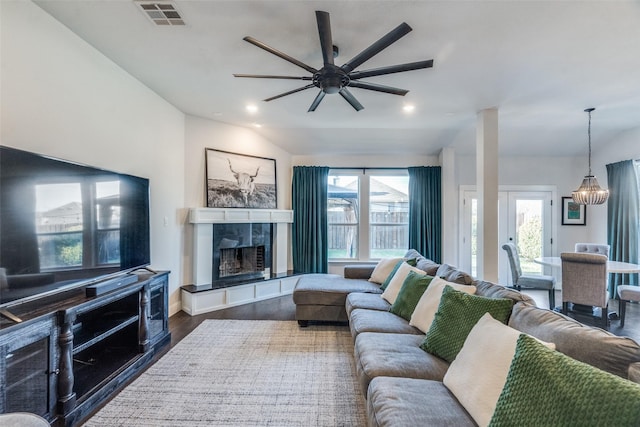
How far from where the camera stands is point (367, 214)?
5.58 m

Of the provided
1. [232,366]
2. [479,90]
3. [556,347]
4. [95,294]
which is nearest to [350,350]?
[232,366]

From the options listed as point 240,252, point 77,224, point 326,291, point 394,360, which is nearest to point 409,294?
point 394,360

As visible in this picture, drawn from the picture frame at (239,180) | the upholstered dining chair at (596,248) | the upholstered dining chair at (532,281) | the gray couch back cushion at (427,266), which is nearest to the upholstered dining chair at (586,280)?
the upholstered dining chair at (532,281)

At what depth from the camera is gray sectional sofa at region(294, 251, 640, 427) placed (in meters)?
1.12

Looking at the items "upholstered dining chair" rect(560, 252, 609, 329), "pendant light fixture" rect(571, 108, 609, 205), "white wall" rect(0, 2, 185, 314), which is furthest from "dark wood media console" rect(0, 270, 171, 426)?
"pendant light fixture" rect(571, 108, 609, 205)

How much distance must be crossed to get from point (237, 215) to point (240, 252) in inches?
25.7

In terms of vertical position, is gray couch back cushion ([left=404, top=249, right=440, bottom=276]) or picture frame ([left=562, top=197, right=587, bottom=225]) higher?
picture frame ([left=562, top=197, right=587, bottom=225])

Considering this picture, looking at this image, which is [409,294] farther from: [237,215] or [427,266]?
[237,215]

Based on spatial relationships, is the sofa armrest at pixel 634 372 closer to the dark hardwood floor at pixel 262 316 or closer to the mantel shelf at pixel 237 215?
the dark hardwood floor at pixel 262 316

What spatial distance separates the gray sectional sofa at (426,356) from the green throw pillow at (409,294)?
0.22ft

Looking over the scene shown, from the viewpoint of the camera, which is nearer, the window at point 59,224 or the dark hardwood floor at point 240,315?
the window at point 59,224

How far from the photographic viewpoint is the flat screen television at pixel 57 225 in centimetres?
162

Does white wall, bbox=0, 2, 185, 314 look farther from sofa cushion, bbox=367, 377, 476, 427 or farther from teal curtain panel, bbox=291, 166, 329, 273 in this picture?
sofa cushion, bbox=367, 377, 476, 427

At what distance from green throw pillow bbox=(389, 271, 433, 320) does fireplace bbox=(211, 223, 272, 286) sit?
8.40 feet
